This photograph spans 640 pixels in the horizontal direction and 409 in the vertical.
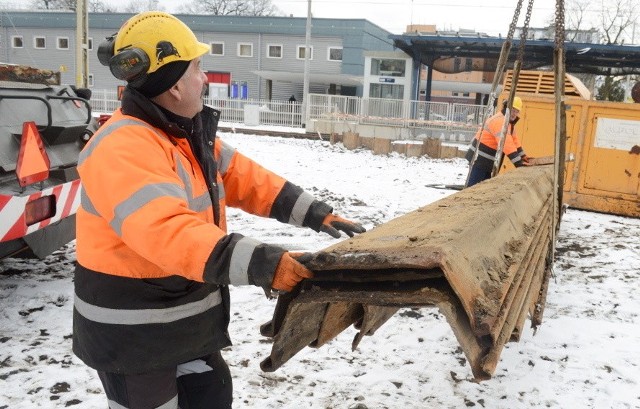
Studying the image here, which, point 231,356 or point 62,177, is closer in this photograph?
point 231,356

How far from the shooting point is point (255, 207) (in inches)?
91.5

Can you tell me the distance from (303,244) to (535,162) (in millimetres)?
3029

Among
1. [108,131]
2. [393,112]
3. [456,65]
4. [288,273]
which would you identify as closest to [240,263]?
[288,273]

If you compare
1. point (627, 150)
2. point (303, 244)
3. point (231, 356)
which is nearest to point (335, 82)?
point (627, 150)

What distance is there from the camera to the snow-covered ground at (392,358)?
3.13m

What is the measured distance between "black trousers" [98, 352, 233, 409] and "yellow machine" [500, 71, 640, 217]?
26.5ft

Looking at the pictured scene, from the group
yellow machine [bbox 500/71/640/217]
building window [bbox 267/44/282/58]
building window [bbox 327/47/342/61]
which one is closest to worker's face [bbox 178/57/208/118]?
yellow machine [bbox 500/71/640/217]

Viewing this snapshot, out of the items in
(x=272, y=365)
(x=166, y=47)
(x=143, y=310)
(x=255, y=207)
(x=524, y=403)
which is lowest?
(x=524, y=403)

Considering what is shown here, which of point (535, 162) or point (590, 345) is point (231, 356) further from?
point (535, 162)

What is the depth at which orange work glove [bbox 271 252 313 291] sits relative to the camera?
1550 mm

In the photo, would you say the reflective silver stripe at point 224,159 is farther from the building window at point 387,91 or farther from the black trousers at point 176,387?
the building window at point 387,91

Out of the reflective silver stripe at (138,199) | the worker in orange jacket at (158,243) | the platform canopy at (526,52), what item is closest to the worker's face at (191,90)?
the worker in orange jacket at (158,243)

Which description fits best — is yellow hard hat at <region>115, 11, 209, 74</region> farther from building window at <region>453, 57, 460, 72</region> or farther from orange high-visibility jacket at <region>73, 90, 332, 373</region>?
building window at <region>453, 57, 460, 72</region>

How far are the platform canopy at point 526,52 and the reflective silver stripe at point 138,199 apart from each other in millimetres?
24320
